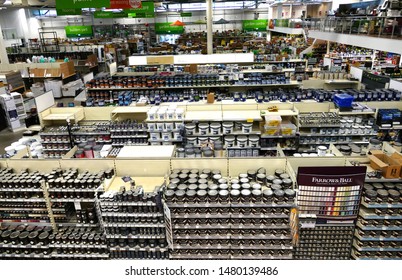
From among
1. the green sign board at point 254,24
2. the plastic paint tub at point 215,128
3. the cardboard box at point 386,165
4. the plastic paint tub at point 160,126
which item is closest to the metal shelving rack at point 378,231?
the cardboard box at point 386,165

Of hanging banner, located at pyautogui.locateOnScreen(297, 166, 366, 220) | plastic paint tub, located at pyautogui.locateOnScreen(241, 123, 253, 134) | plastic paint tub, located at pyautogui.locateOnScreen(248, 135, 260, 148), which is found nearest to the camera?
hanging banner, located at pyautogui.locateOnScreen(297, 166, 366, 220)

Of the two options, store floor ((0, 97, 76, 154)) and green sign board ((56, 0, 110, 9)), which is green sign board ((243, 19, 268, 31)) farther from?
green sign board ((56, 0, 110, 9))

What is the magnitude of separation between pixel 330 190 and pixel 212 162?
1.90 metres

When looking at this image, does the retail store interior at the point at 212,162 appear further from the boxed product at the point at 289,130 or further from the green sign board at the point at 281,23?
the green sign board at the point at 281,23

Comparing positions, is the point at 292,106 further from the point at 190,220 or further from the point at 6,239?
the point at 6,239

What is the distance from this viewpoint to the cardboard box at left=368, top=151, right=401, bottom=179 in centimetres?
450

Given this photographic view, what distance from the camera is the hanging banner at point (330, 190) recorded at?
4035 mm

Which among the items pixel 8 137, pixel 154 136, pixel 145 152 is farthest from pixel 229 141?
pixel 8 137

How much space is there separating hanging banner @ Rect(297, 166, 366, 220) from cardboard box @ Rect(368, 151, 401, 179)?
0.73 meters

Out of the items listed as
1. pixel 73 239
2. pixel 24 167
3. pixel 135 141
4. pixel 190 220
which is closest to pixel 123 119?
pixel 135 141

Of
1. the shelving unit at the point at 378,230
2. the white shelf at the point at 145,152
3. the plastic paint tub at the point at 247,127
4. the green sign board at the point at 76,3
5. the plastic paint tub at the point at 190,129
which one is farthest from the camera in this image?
the green sign board at the point at 76,3

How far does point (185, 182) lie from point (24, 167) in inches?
120

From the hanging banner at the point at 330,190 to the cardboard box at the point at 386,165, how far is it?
28.9 inches

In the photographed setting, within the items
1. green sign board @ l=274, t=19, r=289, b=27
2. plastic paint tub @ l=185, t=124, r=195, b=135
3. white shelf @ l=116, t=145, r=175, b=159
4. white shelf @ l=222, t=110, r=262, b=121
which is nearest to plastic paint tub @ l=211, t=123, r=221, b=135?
white shelf @ l=222, t=110, r=262, b=121
